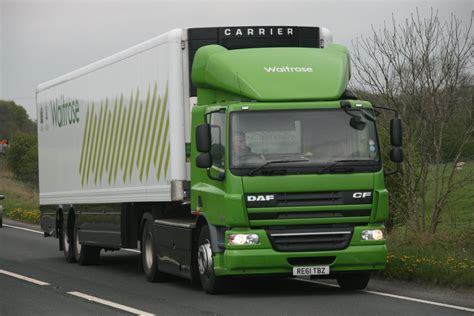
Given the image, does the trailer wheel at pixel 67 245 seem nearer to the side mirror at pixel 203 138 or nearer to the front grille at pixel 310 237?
the side mirror at pixel 203 138

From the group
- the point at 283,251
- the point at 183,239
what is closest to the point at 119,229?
→ the point at 183,239

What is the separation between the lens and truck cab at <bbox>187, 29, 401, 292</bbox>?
1441cm

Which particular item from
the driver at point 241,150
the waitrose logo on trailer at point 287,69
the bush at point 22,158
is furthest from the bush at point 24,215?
the driver at point 241,150

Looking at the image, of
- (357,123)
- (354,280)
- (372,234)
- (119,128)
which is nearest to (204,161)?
(357,123)

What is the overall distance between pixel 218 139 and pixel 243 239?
4.67 ft

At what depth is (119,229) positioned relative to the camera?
19531 mm

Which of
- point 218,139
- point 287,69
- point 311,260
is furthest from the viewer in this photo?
point 287,69

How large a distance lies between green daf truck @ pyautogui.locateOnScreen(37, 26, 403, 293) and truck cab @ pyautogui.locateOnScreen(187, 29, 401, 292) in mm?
15

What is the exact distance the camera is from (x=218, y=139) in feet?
49.2

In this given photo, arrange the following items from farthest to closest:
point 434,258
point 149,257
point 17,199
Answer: point 17,199, point 149,257, point 434,258

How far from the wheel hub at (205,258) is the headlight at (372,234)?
6.57 ft

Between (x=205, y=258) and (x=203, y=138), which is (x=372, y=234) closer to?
(x=205, y=258)

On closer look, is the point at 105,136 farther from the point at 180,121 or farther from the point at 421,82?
the point at 421,82

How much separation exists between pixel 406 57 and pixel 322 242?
20.7 feet
